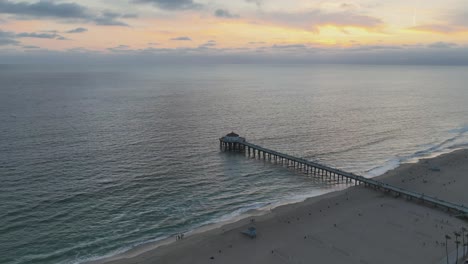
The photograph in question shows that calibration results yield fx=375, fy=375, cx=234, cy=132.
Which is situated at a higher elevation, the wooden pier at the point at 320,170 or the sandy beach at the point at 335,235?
the wooden pier at the point at 320,170

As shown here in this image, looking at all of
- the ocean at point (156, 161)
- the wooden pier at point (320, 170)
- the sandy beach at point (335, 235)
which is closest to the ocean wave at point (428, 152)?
the ocean at point (156, 161)

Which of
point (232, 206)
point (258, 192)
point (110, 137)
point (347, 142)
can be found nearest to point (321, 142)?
point (347, 142)

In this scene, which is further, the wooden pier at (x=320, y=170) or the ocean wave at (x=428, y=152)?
the ocean wave at (x=428, y=152)

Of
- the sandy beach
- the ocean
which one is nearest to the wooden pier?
the sandy beach

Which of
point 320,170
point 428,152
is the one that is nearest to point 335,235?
point 320,170

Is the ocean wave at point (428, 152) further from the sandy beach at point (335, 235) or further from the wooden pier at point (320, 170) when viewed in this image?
the sandy beach at point (335, 235)
